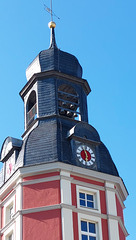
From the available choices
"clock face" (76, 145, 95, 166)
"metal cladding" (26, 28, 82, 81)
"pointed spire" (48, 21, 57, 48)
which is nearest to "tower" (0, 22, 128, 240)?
"clock face" (76, 145, 95, 166)

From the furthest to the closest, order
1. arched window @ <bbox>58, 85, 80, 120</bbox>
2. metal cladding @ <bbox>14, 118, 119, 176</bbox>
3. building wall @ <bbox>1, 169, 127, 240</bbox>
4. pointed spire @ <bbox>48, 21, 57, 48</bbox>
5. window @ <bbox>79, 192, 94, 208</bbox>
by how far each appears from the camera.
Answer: pointed spire @ <bbox>48, 21, 57, 48</bbox> → arched window @ <bbox>58, 85, 80, 120</bbox> → metal cladding @ <bbox>14, 118, 119, 176</bbox> → window @ <bbox>79, 192, 94, 208</bbox> → building wall @ <bbox>1, 169, 127, 240</bbox>

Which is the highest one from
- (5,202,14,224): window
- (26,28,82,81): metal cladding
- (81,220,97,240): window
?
(26,28,82,81): metal cladding

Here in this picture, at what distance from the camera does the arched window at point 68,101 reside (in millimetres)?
41531

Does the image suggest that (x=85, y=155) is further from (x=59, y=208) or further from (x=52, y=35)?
(x=52, y=35)

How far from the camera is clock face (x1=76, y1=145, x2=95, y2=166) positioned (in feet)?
127

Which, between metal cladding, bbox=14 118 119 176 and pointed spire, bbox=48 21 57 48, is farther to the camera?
pointed spire, bbox=48 21 57 48

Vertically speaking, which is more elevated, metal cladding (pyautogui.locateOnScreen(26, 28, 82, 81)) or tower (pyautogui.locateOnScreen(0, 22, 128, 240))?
metal cladding (pyautogui.locateOnScreen(26, 28, 82, 81))

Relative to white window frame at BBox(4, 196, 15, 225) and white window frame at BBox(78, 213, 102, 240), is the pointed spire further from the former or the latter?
white window frame at BBox(78, 213, 102, 240)

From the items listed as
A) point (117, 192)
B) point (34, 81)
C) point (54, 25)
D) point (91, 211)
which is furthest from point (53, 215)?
point (54, 25)

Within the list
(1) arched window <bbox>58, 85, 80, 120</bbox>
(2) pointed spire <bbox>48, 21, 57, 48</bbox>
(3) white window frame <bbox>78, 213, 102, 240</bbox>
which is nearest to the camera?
(3) white window frame <bbox>78, 213, 102, 240</bbox>

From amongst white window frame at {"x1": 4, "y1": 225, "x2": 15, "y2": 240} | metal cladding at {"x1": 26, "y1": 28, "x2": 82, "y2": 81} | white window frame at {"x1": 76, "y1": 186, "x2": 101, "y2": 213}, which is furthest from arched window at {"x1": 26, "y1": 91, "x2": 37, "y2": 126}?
white window frame at {"x1": 4, "y1": 225, "x2": 15, "y2": 240}

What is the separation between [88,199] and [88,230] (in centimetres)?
181

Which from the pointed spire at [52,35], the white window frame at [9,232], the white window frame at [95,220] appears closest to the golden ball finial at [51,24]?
the pointed spire at [52,35]

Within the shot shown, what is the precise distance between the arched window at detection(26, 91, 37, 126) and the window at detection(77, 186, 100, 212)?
6.03m
